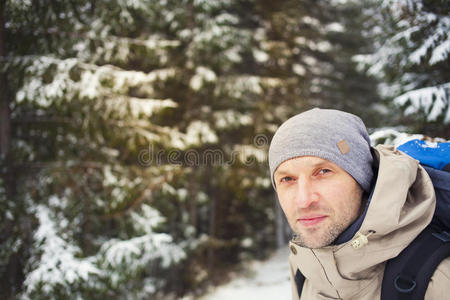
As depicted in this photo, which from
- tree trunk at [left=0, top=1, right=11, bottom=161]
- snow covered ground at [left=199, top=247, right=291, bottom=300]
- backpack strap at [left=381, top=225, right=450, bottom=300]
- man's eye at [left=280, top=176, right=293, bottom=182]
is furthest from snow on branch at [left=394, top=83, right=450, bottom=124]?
snow covered ground at [left=199, top=247, right=291, bottom=300]

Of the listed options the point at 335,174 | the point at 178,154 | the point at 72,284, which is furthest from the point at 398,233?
the point at 178,154

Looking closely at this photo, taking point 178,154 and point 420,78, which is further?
point 178,154

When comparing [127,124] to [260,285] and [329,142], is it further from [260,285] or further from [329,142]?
[260,285]

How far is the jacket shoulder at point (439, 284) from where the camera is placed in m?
1.18

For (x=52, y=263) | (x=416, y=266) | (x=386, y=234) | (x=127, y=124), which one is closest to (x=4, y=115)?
(x=127, y=124)

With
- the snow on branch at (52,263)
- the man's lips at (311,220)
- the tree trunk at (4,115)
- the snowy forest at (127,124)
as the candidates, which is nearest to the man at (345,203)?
the man's lips at (311,220)

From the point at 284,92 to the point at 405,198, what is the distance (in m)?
11.6

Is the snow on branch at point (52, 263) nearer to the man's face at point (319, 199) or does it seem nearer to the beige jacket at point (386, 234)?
Result: the man's face at point (319, 199)

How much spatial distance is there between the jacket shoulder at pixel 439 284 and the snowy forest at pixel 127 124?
2.58 metres

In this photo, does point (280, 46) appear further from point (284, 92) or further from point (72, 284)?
point (72, 284)

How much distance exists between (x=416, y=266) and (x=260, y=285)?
452 inches

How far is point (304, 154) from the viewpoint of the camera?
1767 millimetres

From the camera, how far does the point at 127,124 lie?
6375mm

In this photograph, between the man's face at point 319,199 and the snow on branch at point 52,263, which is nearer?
the man's face at point 319,199
